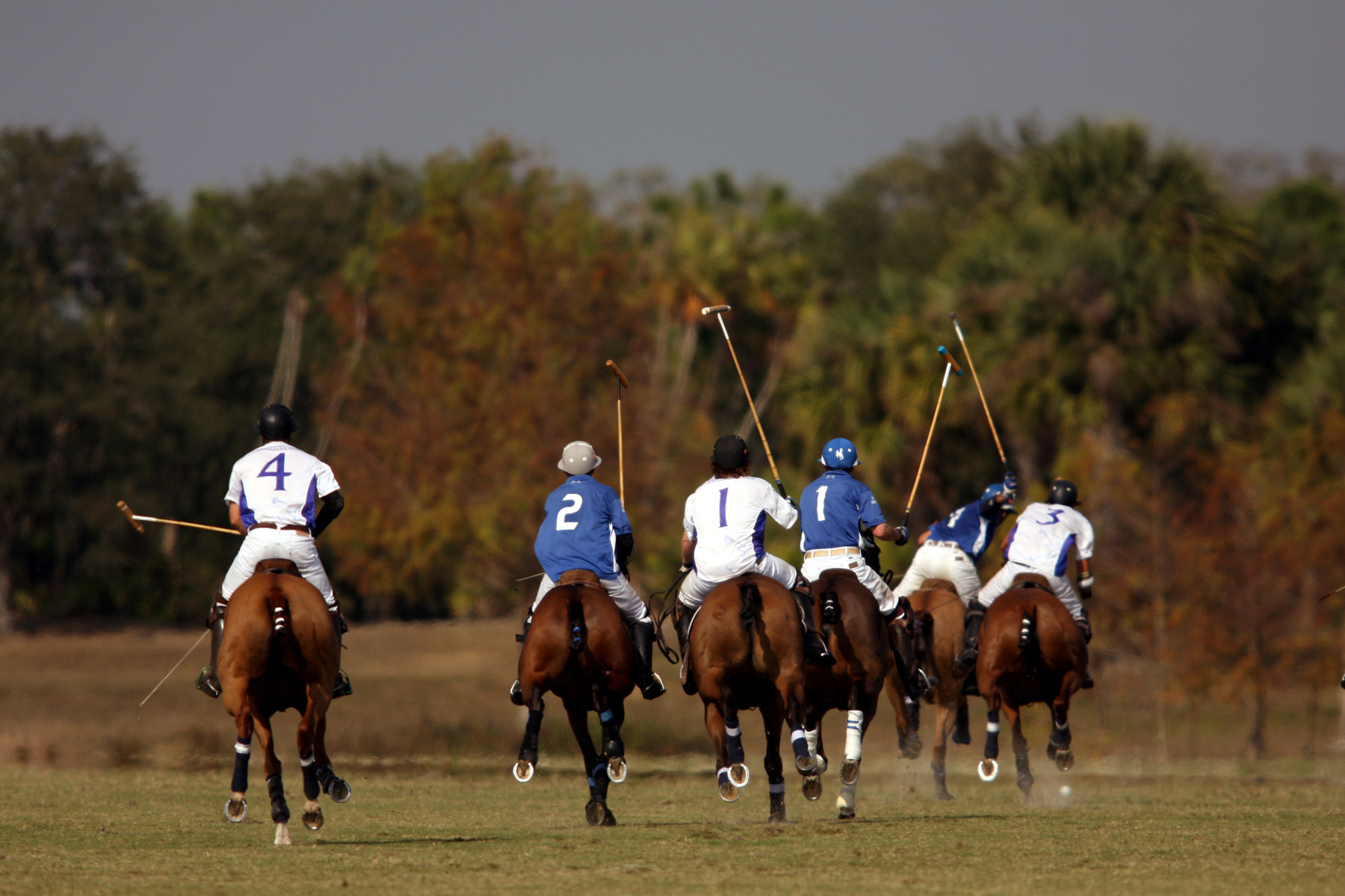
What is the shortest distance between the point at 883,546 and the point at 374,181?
27.2m

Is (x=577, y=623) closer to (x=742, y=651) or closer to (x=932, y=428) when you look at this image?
(x=742, y=651)

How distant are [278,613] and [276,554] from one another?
831 millimetres

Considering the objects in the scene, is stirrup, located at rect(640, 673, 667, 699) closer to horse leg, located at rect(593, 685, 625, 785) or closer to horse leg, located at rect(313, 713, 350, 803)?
horse leg, located at rect(593, 685, 625, 785)

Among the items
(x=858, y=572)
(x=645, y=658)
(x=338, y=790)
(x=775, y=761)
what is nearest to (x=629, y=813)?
(x=775, y=761)

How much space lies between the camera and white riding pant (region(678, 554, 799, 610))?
526 inches

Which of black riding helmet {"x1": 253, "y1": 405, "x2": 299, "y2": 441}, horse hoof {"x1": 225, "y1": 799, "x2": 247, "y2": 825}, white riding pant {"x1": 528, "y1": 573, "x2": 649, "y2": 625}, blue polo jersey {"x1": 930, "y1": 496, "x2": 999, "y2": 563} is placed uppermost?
black riding helmet {"x1": 253, "y1": 405, "x2": 299, "y2": 441}

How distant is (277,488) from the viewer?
41.5ft

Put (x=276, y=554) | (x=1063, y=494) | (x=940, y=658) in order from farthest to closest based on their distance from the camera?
(x=940, y=658) < (x=1063, y=494) < (x=276, y=554)

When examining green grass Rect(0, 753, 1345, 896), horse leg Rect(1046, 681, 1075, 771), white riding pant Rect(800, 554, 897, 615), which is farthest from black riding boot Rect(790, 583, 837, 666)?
horse leg Rect(1046, 681, 1075, 771)

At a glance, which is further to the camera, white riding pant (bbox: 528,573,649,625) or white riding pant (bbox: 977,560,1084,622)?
white riding pant (bbox: 977,560,1084,622)

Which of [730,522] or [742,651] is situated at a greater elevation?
[730,522]

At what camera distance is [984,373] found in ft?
105

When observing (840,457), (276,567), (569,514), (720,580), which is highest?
(840,457)

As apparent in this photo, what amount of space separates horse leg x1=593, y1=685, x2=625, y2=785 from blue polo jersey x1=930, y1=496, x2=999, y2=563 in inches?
272
